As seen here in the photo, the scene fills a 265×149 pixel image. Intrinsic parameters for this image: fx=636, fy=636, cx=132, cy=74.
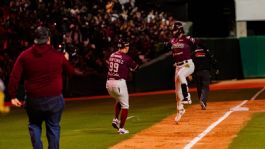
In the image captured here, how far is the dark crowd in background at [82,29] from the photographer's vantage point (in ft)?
90.1

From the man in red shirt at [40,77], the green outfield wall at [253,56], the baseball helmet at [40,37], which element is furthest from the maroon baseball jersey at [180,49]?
the green outfield wall at [253,56]

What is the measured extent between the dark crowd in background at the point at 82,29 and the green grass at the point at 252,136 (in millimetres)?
13146

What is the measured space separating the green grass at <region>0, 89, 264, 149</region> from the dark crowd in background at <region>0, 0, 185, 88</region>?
4365 mm

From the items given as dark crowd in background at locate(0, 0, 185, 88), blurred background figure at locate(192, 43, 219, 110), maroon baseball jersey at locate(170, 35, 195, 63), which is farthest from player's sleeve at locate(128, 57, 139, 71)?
dark crowd in background at locate(0, 0, 185, 88)

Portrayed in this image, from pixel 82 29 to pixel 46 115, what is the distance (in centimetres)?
2115

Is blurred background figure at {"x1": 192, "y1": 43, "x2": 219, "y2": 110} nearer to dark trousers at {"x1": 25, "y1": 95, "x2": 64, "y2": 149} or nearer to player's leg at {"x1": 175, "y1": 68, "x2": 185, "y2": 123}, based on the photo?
player's leg at {"x1": 175, "y1": 68, "x2": 185, "y2": 123}

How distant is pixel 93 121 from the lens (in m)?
16.6

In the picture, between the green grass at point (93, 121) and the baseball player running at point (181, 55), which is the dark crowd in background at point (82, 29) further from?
the baseball player running at point (181, 55)

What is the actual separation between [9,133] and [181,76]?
13.7 feet

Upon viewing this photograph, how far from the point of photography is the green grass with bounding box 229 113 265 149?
35.9ft

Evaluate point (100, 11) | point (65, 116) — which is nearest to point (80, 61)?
point (100, 11)

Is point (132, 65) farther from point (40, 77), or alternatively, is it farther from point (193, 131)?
point (40, 77)

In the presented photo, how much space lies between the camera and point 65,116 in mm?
18594

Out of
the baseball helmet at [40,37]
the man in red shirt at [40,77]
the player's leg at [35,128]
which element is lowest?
the player's leg at [35,128]
